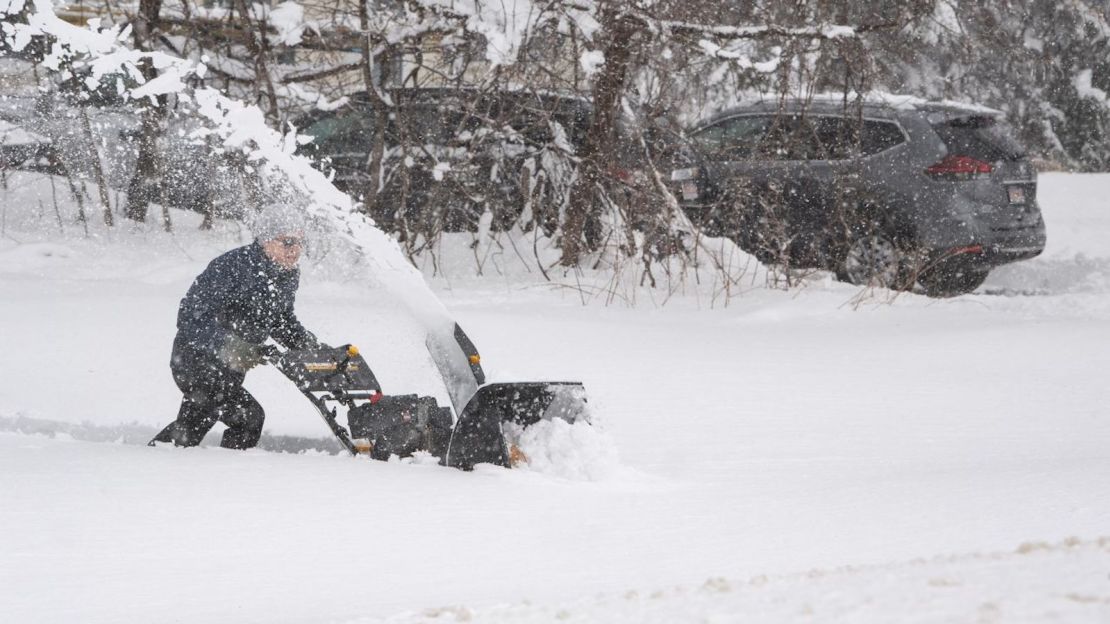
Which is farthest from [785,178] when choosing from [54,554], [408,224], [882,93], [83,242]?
[54,554]

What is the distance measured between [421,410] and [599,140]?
5.04 meters

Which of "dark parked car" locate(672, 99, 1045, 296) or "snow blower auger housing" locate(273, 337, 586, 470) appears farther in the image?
"dark parked car" locate(672, 99, 1045, 296)

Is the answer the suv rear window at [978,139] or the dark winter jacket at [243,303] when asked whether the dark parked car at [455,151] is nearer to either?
the suv rear window at [978,139]

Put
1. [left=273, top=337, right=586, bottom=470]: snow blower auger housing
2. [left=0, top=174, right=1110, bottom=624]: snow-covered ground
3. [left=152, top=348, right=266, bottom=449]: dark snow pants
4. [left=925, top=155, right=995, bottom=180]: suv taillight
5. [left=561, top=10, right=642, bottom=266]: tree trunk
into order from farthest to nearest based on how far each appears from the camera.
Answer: [left=925, top=155, right=995, bottom=180]: suv taillight
[left=561, top=10, right=642, bottom=266]: tree trunk
[left=152, top=348, right=266, bottom=449]: dark snow pants
[left=273, top=337, right=586, bottom=470]: snow blower auger housing
[left=0, top=174, right=1110, bottom=624]: snow-covered ground

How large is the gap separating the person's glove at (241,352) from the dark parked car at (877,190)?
5044mm

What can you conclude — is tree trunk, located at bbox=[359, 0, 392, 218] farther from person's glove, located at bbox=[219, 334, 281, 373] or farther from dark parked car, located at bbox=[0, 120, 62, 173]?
person's glove, located at bbox=[219, 334, 281, 373]

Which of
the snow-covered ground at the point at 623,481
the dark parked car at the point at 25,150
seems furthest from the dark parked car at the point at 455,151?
the dark parked car at the point at 25,150

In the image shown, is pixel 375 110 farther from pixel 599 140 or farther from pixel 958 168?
pixel 958 168

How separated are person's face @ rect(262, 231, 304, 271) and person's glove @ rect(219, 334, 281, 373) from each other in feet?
1.16

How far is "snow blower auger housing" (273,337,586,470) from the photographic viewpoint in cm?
420

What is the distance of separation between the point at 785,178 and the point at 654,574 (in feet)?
23.0

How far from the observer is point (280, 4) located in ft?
30.0

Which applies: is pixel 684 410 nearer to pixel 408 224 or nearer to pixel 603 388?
pixel 603 388

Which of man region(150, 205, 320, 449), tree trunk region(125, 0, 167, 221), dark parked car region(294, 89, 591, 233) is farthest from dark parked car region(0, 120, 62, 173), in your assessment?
man region(150, 205, 320, 449)
